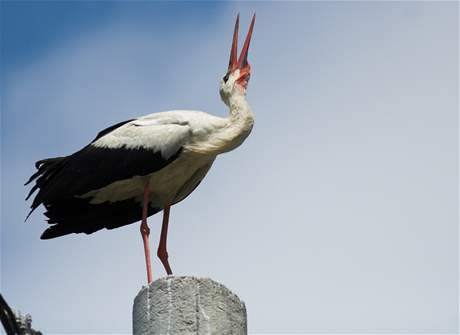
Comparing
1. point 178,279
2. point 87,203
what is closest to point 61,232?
point 87,203

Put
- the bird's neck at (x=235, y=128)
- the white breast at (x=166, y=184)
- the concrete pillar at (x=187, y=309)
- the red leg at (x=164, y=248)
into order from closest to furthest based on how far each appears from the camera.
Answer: the concrete pillar at (x=187, y=309)
the bird's neck at (x=235, y=128)
the white breast at (x=166, y=184)
the red leg at (x=164, y=248)

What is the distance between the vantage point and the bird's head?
1103 cm

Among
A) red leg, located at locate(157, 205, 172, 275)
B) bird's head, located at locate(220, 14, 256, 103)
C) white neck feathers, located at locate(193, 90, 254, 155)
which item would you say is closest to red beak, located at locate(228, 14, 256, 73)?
bird's head, located at locate(220, 14, 256, 103)

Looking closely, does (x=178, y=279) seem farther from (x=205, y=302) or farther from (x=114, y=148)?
(x=114, y=148)

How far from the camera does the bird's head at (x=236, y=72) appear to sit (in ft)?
36.2

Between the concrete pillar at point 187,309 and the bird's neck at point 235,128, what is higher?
the bird's neck at point 235,128

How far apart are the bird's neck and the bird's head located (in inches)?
9.1

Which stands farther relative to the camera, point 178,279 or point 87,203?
point 87,203

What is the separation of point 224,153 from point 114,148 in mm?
1161

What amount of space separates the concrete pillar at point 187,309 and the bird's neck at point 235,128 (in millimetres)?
3372

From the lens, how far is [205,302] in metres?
7.08

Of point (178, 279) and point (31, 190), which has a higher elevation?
point (31, 190)

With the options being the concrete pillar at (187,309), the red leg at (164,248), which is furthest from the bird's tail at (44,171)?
the concrete pillar at (187,309)

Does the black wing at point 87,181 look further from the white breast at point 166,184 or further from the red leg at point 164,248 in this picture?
the red leg at point 164,248
